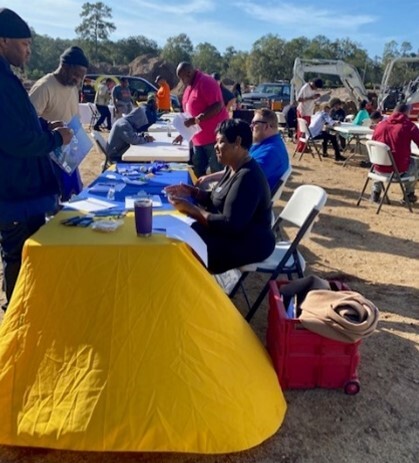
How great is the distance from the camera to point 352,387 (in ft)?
8.07

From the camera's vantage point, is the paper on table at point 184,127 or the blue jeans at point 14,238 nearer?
the blue jeans at point 14,238

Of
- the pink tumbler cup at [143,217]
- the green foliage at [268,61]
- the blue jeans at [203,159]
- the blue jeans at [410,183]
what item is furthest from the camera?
the green foliage at [268,61]

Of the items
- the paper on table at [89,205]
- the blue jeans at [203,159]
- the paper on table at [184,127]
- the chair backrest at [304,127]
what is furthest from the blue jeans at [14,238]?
the chair backrest at [304,127]

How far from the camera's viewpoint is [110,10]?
60.5 metres

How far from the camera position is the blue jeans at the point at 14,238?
2.57 m

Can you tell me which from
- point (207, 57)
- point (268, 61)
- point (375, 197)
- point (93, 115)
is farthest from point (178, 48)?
point (375, 197)

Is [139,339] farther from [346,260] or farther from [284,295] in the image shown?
[346,260]

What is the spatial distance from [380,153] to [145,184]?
368 centimetres

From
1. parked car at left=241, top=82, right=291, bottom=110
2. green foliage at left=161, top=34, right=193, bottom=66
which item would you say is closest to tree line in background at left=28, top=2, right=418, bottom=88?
green foliage at left=161, top=34, right=193, bottom=66

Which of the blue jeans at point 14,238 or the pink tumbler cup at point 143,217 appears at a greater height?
the pink tumbler cup at point 143,217

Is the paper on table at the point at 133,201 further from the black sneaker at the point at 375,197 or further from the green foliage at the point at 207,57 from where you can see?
the green foliage at the point at 207,57

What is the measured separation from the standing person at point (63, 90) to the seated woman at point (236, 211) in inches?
46.2

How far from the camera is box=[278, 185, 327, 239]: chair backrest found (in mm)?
2809

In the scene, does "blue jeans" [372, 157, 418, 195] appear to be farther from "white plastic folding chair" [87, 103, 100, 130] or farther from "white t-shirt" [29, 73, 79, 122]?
"white plastic folding chair" [87, 103, 100, 130]
